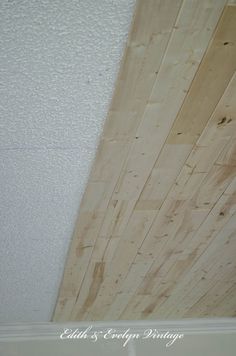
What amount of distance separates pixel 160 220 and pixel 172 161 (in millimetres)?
381

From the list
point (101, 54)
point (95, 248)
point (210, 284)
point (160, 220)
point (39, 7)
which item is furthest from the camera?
point (210, 284)

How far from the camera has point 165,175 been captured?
1201mm

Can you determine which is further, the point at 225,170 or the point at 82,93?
the point at 225,170

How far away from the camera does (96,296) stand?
2121mm

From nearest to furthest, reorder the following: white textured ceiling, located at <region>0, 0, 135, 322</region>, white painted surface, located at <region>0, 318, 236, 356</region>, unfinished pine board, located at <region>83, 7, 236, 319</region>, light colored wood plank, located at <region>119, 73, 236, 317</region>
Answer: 1. white textured ceiling, located at <region>0, 0, 135, 322</region>
2. unfinished pine board, located at <region>83, 7, 236, 319</region>
3. light colored wood plank, located at <region>119, 73, 236, 317</region>
4. white painted surface, located at <region>0, 318, 236, 356</region>

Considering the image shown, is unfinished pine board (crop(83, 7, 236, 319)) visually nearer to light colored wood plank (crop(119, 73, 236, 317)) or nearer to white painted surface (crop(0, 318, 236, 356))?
light colored wood plank (crop(119, 73, 236, 317))

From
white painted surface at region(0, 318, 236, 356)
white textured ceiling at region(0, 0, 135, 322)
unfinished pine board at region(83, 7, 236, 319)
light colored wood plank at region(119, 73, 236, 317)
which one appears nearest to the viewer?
white textured ceiling at region(0, 0, 135, 322)

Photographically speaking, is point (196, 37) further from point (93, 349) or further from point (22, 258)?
point (93, 349)

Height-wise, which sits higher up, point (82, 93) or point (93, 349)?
point (82, 93)

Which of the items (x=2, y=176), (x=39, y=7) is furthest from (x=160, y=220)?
(x=39, y=7)

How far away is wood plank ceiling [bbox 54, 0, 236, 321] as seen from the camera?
769mm

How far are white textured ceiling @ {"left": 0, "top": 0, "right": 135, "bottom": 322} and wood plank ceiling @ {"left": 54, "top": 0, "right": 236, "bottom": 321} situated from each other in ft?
0.15

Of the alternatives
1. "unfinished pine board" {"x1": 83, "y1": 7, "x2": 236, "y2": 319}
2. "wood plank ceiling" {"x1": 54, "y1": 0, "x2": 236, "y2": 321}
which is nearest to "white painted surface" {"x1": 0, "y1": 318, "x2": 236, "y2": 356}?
"wood plank ceiling" {"x1": 54, "y1": 0, "x2": 236, "y2": 321}

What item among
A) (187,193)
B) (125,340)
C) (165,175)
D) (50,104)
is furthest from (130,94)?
(125,340)
